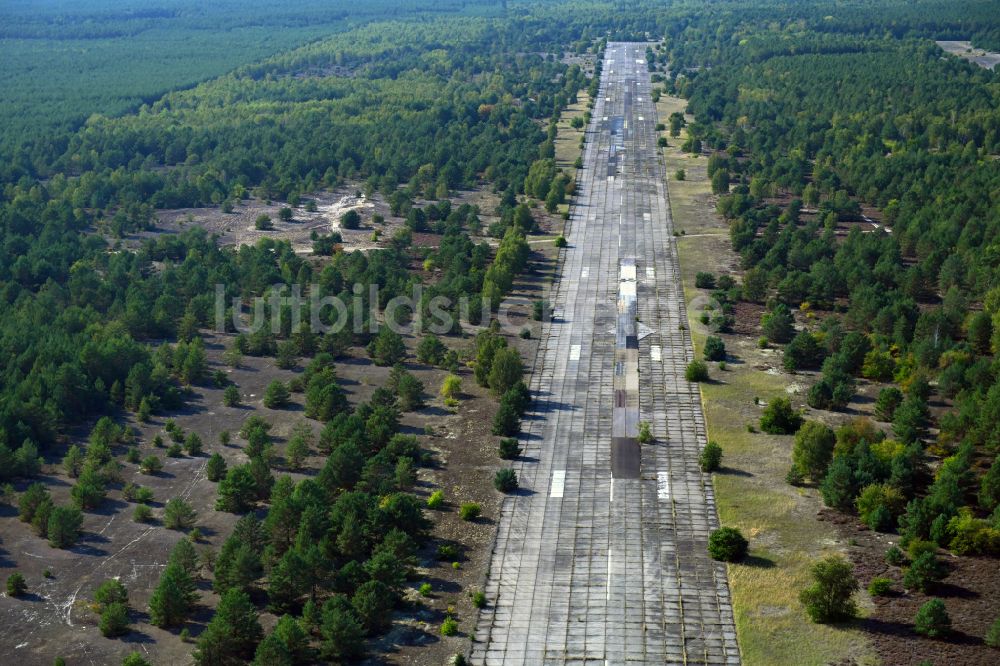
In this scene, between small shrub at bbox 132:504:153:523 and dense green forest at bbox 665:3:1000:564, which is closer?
dense green forest at bbox 665:3:1000:564

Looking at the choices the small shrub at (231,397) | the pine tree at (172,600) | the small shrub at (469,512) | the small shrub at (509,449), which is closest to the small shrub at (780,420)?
the small shrub at (509,449)

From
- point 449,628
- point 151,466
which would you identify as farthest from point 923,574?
point 151,466

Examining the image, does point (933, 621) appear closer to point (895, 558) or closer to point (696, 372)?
point (895, 558)

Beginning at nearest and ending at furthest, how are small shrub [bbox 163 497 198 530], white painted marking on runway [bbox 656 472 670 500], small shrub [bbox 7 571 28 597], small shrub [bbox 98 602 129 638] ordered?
small shrub [bbox 98 602 129 638] → small shrub [bbox 7 571 28 597] → small shrub [bbox 163 497 198 530] → white painted marking on runway [bbox 656 472 670 500]

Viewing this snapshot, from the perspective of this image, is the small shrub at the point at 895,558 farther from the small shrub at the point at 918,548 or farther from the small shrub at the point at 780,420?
the small shrub at the point at 780,420

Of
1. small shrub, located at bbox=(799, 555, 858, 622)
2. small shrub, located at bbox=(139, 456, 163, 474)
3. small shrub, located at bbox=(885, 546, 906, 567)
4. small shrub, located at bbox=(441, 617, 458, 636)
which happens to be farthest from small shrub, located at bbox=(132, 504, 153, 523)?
small shrub, located at bbox=(885, 546, 906, 567)

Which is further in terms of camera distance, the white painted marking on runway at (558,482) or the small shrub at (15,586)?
the white painted marking on runway at (558,482)

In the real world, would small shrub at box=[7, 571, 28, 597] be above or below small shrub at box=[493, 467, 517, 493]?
below

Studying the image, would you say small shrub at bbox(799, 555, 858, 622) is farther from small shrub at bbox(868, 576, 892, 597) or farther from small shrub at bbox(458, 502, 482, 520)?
small shrub at bbox(458, 502, 482, 520)
